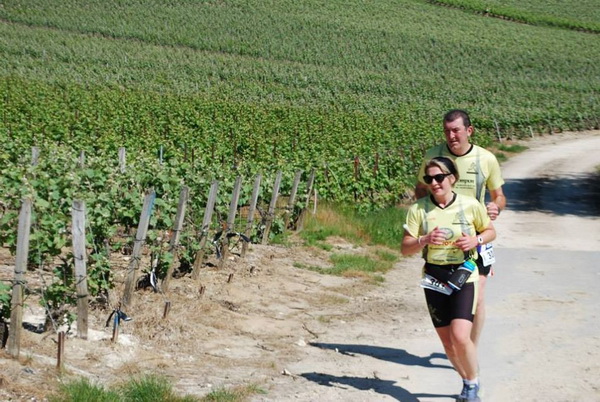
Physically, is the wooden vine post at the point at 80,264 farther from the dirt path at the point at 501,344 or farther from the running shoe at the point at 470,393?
the running shoe at the point at 470,393

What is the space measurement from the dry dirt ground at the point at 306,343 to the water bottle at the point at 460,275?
0.95 metres

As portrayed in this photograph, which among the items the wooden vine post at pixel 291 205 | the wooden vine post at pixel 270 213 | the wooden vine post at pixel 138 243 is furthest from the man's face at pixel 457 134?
the wooden vine post at pixel 291 205

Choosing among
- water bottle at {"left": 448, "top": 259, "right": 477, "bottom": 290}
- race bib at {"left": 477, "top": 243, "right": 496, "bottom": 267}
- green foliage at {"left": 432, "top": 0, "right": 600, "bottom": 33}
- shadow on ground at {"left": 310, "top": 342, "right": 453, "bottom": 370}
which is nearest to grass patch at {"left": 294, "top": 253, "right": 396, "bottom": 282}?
shadow on ground at {"left": 310, "top": 342, "right": 453, "bottom": 370}

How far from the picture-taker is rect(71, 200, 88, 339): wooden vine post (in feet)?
26.5

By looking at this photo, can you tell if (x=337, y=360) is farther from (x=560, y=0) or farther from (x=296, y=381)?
(x=560, y=0)

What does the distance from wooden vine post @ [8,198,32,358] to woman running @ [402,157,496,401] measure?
268 centimetres

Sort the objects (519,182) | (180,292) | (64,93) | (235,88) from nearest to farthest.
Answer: (180,292) < (519,182) < (64,93) < (235,88)

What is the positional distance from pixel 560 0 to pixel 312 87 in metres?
44.8

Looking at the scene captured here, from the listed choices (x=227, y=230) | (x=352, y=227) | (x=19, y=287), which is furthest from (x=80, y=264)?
(x=352, y=227)

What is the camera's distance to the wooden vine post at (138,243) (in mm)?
9164

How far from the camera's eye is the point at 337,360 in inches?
347

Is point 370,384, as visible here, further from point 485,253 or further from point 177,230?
point 177,230

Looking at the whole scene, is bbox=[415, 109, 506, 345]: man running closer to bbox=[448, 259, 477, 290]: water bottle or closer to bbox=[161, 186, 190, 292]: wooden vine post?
bbox=[448, 259, 477, 290]: water bottle

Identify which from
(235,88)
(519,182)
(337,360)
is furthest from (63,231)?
(235,88)
